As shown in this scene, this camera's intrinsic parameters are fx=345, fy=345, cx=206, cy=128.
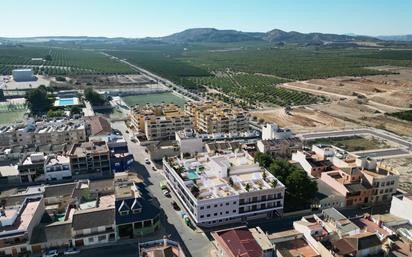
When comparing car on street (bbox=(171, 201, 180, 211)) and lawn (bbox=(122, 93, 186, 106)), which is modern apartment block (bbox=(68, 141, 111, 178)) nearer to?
car on street (bbox=(171, 201, 180, 211))

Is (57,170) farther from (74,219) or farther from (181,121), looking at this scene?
(181,121)

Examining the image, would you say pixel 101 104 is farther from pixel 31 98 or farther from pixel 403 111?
pixel 403 111

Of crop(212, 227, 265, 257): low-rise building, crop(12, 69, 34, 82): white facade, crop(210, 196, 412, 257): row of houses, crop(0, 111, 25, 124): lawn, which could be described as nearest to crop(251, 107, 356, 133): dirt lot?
crop(210, 196, 412, 257): row of houses

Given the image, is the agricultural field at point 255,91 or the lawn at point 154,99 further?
the lawn at point 154,99

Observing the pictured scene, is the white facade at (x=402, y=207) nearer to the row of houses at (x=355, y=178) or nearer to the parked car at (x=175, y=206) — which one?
the row of houses at (x=355, y=178)

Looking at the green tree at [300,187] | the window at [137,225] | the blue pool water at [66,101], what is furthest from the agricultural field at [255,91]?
the window at [137,225]

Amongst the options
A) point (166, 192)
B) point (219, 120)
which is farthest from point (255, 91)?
point (166, 192)

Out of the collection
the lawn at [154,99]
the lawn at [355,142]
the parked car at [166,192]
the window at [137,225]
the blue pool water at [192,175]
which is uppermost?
the blue pool water at [192,175]

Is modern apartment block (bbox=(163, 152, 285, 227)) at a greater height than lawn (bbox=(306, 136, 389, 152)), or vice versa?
modern apartment block (bbox=(163, 152, 285, 227))
